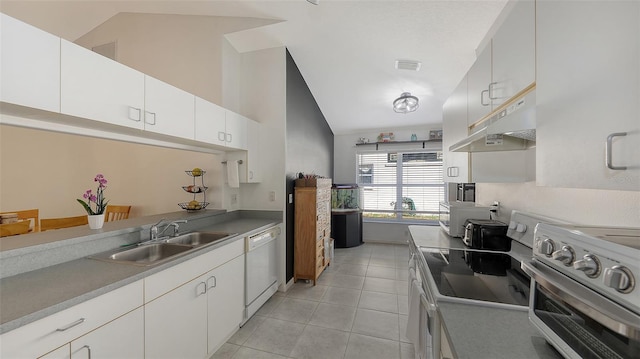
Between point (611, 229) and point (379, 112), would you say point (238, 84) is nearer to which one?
point (379, 112)

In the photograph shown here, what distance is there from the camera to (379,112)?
4355 millimetres

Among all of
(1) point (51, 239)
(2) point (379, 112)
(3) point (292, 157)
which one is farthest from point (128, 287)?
(2) point (379, 112)

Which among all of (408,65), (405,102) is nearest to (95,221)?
(408,65)

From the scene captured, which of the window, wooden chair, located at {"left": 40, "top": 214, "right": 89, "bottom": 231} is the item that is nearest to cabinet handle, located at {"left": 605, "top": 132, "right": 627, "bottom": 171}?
wooden chair, located at {"left": 40, "top": 214, "right": 89, "bottom": 231}

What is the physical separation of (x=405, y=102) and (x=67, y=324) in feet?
12.8

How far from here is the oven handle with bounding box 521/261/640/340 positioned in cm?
43

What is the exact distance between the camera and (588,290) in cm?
51

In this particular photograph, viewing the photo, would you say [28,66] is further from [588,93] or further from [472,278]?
[472,278]

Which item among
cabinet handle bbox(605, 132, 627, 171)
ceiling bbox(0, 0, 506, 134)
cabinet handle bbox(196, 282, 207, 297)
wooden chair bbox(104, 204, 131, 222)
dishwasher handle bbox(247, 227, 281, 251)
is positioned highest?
ceiling bbox(0, 0, 506, 134)

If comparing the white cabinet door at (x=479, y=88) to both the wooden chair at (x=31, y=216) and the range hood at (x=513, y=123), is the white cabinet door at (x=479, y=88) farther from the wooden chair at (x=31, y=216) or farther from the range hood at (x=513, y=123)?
the wooden chair at (x=31, y=216)

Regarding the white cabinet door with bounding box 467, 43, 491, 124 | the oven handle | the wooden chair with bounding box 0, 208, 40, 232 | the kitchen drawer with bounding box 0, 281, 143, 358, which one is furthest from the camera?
the wooden chair with bounding box 0, 208, 40, 232

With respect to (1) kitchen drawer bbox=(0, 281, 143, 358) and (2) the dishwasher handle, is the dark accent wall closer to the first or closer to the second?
(2) the dishwasher handle

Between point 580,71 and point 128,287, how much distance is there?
1.99 meters

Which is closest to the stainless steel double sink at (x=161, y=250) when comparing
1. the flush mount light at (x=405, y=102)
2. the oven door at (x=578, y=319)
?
the oven door at (x=578, y=319)
